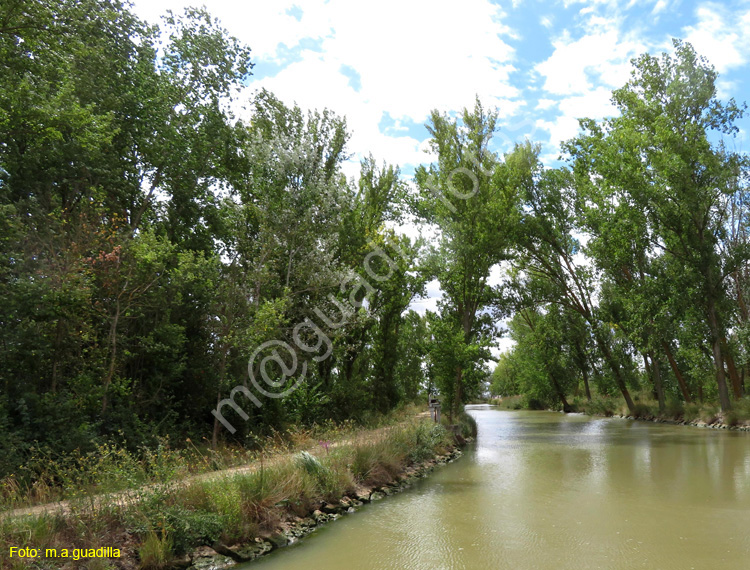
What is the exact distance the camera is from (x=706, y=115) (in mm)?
21781

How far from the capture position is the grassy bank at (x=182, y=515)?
4.76 metres

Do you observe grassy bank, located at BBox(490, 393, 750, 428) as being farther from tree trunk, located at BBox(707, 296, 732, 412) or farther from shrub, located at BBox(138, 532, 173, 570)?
shrub, located at BBox(138, 532, 173, 570)

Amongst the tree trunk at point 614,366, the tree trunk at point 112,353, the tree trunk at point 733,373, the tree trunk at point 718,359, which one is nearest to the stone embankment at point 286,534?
the tree trunk at point 112,353

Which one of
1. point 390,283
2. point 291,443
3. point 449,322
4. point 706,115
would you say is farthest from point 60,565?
point 706,115

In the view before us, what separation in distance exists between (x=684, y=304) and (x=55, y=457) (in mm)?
24229

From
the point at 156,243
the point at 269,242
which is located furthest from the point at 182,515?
the point at 269,242

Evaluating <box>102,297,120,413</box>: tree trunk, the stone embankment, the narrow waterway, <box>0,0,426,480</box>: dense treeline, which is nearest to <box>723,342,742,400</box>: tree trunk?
the narrow waterway

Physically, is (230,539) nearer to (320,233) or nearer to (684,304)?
(320,233)

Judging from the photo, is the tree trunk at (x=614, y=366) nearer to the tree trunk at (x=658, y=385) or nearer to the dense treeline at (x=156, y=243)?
the tree trunk at (x=658, y=385)

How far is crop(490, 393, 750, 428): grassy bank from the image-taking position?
2006cm

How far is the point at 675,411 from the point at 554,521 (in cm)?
2259

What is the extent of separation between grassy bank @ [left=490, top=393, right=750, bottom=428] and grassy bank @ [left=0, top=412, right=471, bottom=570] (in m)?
18.7

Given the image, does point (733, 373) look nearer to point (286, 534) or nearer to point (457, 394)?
point (457, 394)

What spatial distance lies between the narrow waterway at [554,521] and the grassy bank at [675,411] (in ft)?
27.9
